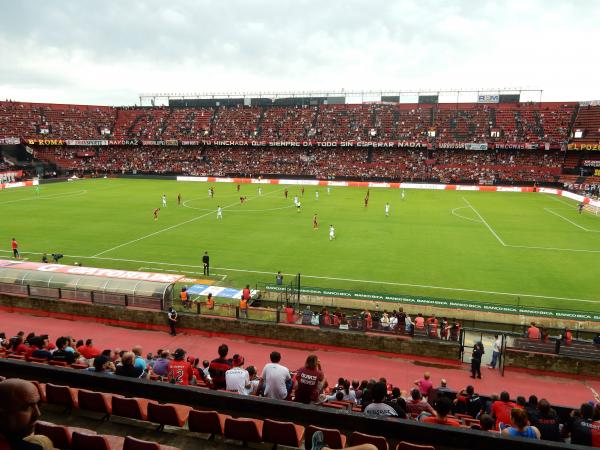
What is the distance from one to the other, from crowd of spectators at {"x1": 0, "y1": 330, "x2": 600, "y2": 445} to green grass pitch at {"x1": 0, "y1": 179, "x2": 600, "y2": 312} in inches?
546

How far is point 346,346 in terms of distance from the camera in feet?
53.9

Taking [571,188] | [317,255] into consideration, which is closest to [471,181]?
[571,188]

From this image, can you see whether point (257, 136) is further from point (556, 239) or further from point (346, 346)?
point (346, 346)

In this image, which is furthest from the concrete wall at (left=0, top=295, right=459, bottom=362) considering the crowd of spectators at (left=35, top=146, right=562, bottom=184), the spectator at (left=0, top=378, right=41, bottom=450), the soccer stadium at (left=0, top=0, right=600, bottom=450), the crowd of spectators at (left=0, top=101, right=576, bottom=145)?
the crowd of spectators at (left=0, top=101, right=576, bottom=145)

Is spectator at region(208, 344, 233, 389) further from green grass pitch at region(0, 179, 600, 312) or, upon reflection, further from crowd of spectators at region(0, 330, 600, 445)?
green grass pitch at region(0, 179, 600, 312)

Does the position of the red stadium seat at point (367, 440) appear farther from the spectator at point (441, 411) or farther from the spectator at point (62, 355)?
the spectator at point (62, 355)

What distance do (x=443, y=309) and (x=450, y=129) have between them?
72.3 m

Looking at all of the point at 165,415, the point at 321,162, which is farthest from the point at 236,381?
the point at 321,162

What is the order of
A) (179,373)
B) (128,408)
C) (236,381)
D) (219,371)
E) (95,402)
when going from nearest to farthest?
(128,408)
(95,402)
(236,381)
(219,371)
(179,373)

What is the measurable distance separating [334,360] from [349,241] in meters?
19.0

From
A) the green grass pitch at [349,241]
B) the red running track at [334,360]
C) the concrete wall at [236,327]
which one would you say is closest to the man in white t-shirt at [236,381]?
the red running track at [334,360]

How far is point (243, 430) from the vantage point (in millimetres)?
6301

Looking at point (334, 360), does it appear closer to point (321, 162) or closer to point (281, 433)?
point (281, 433)

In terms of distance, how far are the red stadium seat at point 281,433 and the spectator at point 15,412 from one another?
3904 mm
